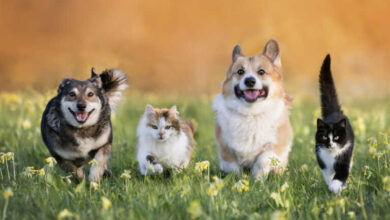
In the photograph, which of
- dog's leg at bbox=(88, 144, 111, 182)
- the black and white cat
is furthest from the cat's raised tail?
dog's leg at bbox=(88, 144, 111, 182)

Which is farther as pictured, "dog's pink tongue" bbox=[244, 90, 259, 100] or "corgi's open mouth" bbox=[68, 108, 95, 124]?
"dog's pink tongue" bbox=[244, 90, 259, 100]

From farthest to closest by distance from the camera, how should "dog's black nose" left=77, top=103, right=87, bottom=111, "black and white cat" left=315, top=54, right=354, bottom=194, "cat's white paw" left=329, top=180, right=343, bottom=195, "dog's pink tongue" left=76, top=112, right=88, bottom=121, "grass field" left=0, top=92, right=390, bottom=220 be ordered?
"dog's pink tongue" left=76, top=112, right=88, bottom=121
"dog's black nose" left=77, top=103, right=87, bottom=111
"black and white cat" left=315, top=54, right=354, bottom=194
"cat's white paw" left=329, top=180, right=343, bottom=195
"grass field" left=0, top=92, right=390, bottom=220

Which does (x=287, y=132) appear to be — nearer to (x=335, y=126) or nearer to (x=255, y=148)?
(x=255, y=148)

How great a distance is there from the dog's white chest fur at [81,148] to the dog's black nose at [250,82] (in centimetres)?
171

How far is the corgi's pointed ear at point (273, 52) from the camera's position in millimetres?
4785

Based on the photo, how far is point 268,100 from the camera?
462cm

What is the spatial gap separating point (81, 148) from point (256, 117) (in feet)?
6.56

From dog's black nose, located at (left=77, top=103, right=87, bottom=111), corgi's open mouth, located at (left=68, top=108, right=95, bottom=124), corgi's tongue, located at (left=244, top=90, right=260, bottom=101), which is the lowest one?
corgi's open mouth, located at (left=68, top=108, right=95, bottom=124)

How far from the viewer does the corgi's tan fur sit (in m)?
4.55

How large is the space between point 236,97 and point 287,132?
29.2 inches

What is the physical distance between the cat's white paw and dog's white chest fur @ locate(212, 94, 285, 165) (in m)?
0.94

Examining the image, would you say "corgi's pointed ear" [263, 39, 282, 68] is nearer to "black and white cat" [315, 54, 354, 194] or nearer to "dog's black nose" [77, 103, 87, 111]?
"black and white cat" [315, 54, 354, 194]

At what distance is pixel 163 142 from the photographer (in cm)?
487

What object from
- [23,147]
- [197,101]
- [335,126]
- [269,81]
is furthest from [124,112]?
[335,126]
